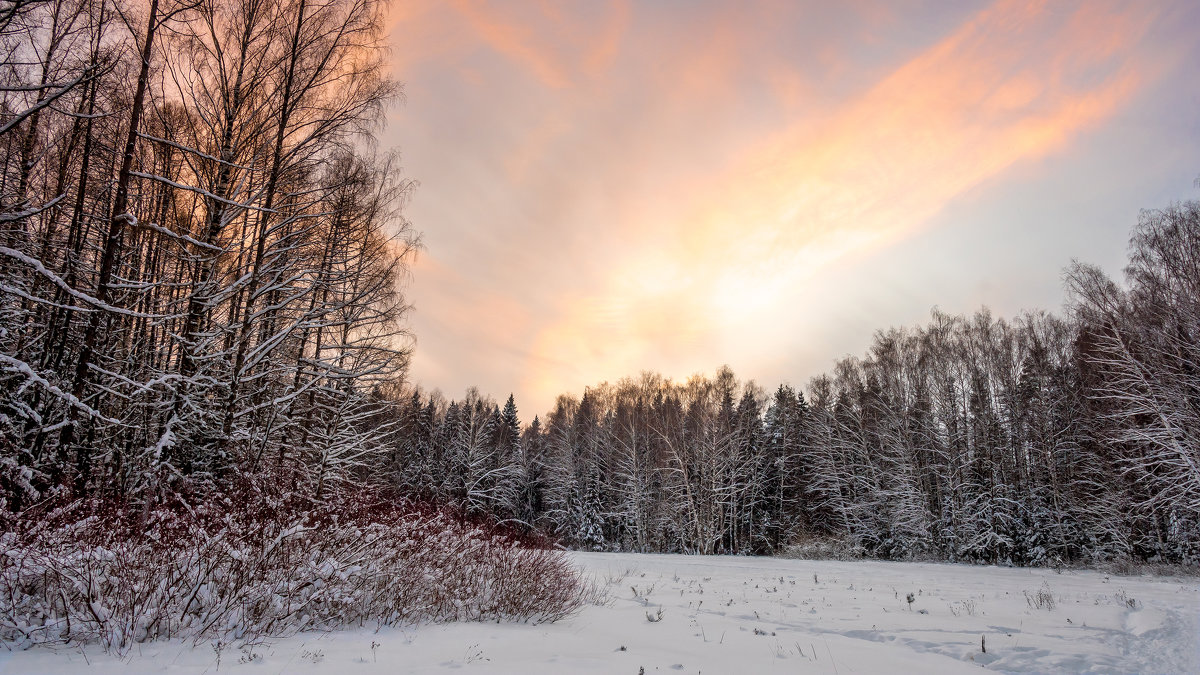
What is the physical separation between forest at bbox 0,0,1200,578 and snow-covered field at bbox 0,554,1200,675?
6.28ft

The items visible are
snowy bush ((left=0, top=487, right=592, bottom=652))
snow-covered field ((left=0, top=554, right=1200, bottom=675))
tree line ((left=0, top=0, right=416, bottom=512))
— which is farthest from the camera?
tree line ((left=0, top=0, right=416, bottom=512))

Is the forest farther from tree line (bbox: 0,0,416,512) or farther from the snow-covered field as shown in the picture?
the snow-covered field

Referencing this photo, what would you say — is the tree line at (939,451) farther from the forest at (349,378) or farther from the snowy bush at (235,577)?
the snowy bush at (235,577)

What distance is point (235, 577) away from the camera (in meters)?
4.80

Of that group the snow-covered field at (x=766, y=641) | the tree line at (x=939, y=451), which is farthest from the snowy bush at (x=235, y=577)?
the tree line at (x=939, y=451)

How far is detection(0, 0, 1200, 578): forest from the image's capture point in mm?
6484

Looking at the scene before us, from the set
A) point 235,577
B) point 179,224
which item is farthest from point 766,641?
point 179,224

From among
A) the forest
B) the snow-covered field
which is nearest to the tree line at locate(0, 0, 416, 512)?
the forest

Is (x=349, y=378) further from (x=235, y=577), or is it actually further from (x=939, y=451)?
(x=939, y=451)

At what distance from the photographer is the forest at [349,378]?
6484mm

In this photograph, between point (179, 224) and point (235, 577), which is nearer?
point (235, 577)

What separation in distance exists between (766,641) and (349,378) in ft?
26.0

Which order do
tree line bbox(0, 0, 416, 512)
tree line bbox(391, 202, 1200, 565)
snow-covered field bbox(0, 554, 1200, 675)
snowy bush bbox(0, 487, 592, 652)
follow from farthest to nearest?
1. tree line bbox(391, 202, 1200, 565)
2. tree line bbox(0, 0, 416, 512)
3. snow-covered field bbox(0, 554, 1200, 675)
4. snowy bush bbox(0, 487, 592, 652)

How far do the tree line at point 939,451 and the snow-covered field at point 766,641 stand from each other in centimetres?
752
